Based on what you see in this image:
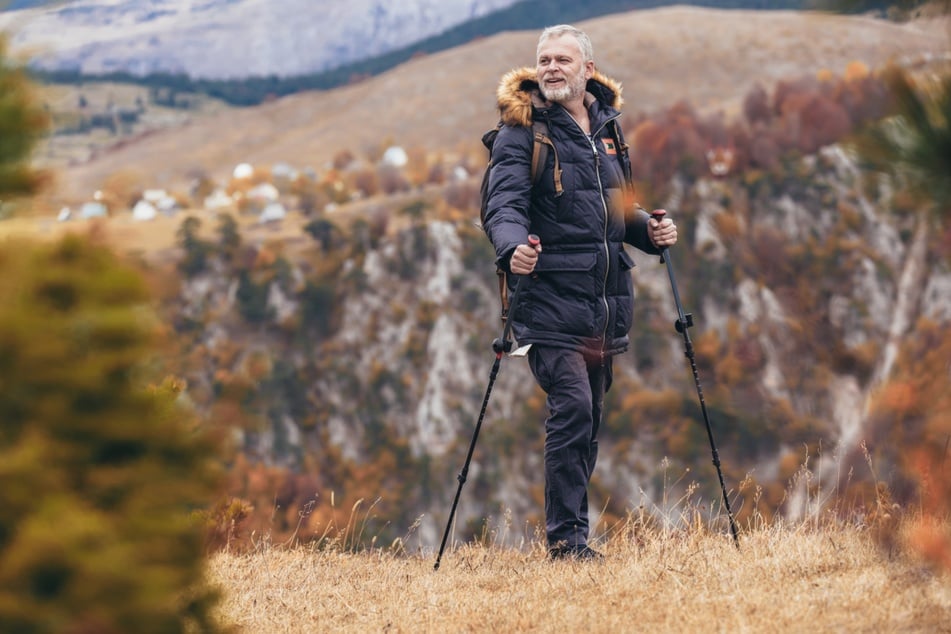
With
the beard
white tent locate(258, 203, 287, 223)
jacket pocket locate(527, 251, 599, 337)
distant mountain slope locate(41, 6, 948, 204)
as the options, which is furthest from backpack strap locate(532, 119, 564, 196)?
distant mountain slope locate(41, 6, 948, 204)

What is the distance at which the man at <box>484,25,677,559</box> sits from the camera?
6.29m

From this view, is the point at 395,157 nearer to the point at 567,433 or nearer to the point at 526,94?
the point at 526,94

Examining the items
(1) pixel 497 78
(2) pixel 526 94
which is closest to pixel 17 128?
(2) pixel 526 94

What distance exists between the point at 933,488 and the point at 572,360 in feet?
10.3

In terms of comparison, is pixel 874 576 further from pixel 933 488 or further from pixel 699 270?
pixel 699 270

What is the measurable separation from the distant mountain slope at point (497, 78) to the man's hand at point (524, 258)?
140327 mm

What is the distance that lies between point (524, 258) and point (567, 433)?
110 centimetres

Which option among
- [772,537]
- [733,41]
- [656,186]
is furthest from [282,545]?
[733,41]

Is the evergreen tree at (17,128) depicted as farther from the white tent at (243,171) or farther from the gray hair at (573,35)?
the white tent at (243,171)

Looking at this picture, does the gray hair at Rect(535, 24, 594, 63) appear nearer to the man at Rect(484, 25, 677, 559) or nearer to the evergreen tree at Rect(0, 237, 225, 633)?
the man at Rect(484, 25, 677, 559)

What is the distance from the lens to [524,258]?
5.96 m

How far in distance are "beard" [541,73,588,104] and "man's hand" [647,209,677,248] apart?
0.94 m

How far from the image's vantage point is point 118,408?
2.58 metres

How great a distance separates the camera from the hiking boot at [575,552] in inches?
245
